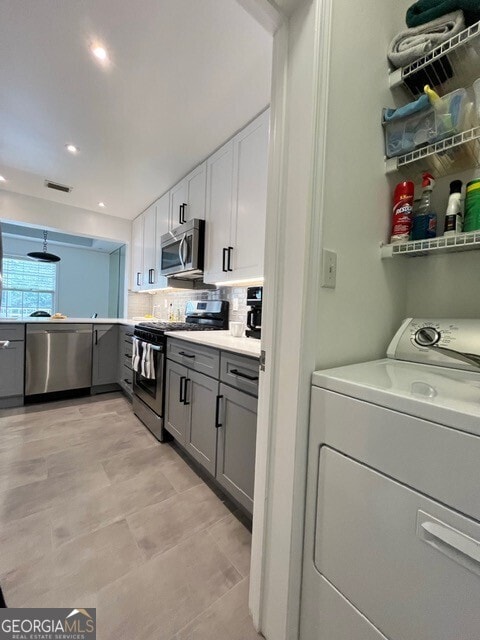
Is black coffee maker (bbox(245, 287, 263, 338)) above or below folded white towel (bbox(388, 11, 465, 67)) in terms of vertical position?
below

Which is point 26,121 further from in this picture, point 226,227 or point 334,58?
point 334,58

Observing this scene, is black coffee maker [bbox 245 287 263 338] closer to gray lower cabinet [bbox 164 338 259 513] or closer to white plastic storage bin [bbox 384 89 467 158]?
gray lower cabinet [bbox 164 338 259 513]

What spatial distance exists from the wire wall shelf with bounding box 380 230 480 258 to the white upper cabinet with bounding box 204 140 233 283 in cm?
140

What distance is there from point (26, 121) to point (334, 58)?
2517mm

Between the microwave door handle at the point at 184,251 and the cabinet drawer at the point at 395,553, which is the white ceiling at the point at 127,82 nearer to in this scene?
the microwave door handle at the point at 184,251

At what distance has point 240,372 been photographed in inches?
55.0

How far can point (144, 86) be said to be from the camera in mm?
1744

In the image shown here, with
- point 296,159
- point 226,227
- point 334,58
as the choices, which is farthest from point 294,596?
point 226,227

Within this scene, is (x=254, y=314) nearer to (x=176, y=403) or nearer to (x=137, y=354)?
(x=176, y=403)

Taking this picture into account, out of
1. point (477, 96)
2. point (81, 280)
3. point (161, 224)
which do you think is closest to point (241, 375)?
point (477, 96)

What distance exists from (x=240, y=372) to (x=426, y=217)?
1039 mm

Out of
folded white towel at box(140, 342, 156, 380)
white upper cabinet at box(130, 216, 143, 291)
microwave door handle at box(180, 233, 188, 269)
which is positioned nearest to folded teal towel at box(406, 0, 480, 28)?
microwave door handle at box(180, 233, 188, 269)

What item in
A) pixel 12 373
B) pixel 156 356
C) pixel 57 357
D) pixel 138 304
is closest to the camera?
pixel 156 356

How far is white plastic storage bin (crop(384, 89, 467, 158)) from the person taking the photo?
0.86 m
